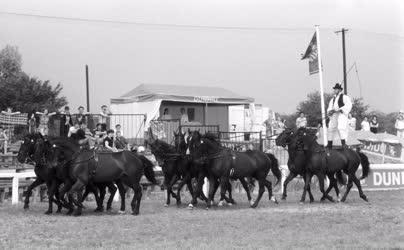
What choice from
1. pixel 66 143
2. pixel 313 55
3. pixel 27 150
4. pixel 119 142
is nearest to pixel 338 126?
pixel 313 55

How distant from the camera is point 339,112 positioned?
19938 millimetres

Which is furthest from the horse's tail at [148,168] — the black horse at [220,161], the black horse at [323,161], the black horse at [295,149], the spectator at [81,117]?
the spectator at [81,117]

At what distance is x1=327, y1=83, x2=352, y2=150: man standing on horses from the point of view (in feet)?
64.6

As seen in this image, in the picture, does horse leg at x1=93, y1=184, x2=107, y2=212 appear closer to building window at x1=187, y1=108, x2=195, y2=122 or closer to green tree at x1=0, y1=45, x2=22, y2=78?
building window at x1=187, y1=108, x2=195, y2=122

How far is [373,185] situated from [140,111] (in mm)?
10083

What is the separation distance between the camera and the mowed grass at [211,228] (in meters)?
10.3

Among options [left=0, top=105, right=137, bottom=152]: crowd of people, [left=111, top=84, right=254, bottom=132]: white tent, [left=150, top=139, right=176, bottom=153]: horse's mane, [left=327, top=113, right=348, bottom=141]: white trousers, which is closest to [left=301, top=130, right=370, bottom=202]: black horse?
[left=327, top=113, right=348, bottom=141]: white trousers

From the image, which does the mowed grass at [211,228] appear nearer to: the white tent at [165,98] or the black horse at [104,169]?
the black horse at [104,169]

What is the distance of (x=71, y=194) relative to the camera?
557 inches

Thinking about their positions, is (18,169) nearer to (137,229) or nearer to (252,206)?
(252,206)

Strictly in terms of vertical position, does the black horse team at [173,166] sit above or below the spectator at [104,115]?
below

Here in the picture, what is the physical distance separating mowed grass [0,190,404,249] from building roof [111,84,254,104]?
448 inches

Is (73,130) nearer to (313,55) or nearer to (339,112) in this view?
(339,112)

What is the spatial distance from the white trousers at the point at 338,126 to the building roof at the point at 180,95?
29.3 ft
